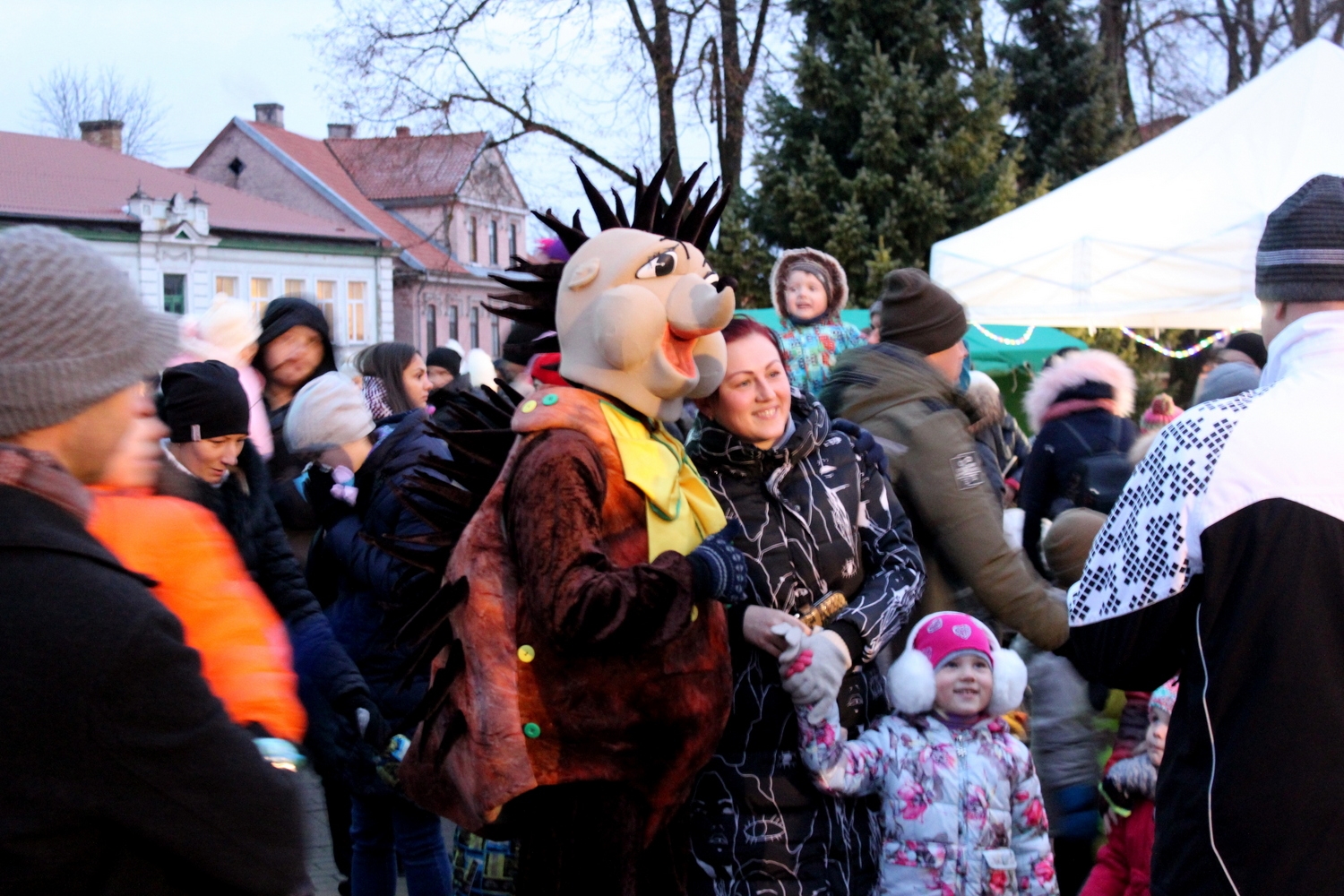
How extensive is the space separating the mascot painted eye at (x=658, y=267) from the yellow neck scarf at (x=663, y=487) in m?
0.29

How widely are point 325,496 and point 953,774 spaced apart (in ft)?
7.06

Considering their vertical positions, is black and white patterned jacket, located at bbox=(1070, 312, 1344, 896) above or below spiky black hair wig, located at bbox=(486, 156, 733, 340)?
below

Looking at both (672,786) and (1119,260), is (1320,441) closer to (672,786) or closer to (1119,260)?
(672,786)

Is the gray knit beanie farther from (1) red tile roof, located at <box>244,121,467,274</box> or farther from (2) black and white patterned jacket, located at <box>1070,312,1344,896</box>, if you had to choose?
(1) red tile roof, located at <box>244,121,467,274</box>

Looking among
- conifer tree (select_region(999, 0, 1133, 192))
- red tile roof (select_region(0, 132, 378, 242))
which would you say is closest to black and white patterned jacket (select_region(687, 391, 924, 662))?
conifer tree (select_region(999, 0, 1133, 192))

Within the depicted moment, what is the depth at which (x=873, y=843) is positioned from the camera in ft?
10.6

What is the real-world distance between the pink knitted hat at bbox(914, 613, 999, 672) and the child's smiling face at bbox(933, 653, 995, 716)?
0.02 metres

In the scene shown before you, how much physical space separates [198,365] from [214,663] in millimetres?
Answer: 2014

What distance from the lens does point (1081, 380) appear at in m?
4.46

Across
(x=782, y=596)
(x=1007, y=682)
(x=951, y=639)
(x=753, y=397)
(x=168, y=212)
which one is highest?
(x=168, y=212)

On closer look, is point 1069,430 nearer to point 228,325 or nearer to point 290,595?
point 290,595

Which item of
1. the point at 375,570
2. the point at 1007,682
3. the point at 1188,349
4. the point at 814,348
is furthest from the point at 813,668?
the point at 1188,349

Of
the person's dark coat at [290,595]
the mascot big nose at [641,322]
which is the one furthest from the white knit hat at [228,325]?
the mascot big nose at [641,322]

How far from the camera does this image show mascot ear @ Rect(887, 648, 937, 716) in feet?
10.8
